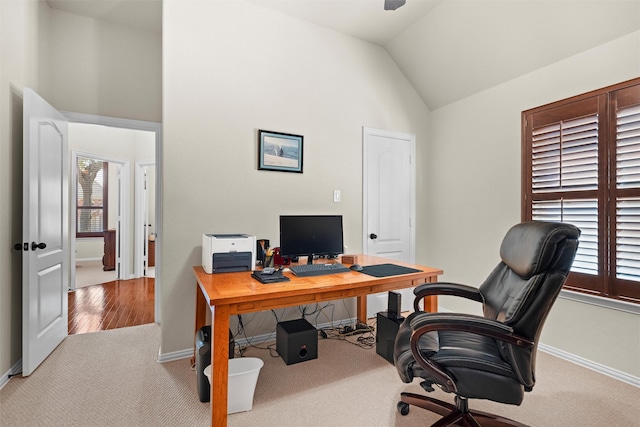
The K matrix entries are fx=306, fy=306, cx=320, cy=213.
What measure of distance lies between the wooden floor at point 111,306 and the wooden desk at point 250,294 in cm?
152

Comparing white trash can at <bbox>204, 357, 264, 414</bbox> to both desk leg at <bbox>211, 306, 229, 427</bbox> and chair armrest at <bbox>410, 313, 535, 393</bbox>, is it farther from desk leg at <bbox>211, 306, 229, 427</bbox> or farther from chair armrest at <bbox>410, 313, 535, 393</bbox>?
chair armrest at <bbox>410, 313, 535, 393</bbox>

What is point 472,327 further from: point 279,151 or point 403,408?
point 279,151

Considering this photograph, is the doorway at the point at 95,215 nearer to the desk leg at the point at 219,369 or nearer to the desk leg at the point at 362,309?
the desk leg at the point at 362,309

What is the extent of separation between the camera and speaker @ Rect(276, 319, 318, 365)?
2.43 meters

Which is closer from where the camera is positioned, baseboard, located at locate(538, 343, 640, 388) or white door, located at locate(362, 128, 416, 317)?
baseboard, located at locate(538, 343, 640, 388)

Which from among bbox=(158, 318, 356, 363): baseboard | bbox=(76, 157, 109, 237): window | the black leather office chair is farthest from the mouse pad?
bbox=(76, 157, 109, 237): window

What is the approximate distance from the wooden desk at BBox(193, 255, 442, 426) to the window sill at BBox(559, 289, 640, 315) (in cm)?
116

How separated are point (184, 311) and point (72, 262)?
3.17 metres

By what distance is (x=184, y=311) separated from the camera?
8.50 ft

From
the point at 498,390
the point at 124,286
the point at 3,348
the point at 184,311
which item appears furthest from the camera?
the point at 124,286

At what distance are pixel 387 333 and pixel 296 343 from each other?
754 millimetres

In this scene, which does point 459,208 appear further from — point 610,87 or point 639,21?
point 639,21

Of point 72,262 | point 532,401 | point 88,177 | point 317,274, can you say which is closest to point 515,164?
point 532,401

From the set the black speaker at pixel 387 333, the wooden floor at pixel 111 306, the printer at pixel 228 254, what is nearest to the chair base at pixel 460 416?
the black speaker at pixel 387 333
